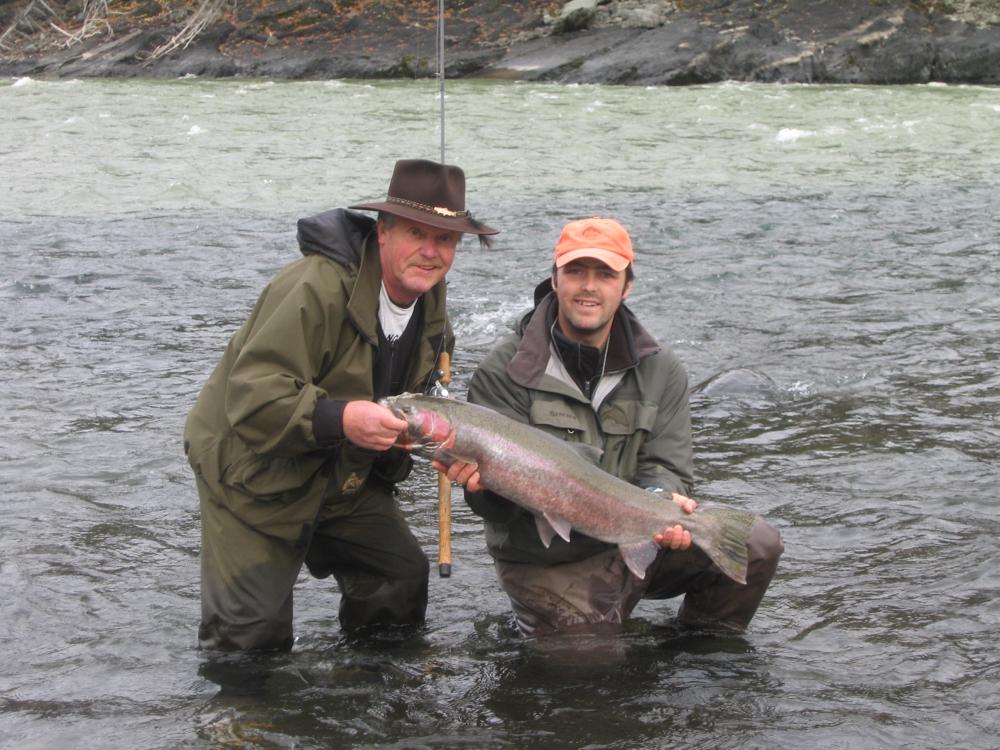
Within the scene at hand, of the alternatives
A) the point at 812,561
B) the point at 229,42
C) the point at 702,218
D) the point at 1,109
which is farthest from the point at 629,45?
the point at 812,561

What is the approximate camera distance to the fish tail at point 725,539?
468 centimetres

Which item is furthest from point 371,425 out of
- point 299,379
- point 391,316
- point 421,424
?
point 391,316

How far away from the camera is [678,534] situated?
15.3 ft

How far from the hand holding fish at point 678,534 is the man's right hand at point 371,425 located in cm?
106

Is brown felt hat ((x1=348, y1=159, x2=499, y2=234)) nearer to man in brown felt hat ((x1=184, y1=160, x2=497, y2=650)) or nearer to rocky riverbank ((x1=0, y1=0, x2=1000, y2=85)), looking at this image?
man in brown felt hat ((x1=184, y1=160, x2=497, y2=650))

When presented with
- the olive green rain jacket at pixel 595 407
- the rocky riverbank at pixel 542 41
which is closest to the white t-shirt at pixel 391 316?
the olive green rain jacket at pixel 595 407

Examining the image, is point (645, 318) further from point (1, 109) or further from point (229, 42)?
point (229, 42)

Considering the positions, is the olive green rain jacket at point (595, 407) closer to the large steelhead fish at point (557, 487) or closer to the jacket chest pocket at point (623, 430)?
the jacket chest pocket at point (623, 430)

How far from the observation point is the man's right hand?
4238 mm

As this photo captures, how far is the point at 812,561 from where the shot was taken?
619cm

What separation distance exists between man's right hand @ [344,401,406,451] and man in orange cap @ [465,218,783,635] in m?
0.63

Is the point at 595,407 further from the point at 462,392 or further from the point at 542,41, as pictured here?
the point at 542,41

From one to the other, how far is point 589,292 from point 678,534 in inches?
37.5

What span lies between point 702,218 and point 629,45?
703 inches
